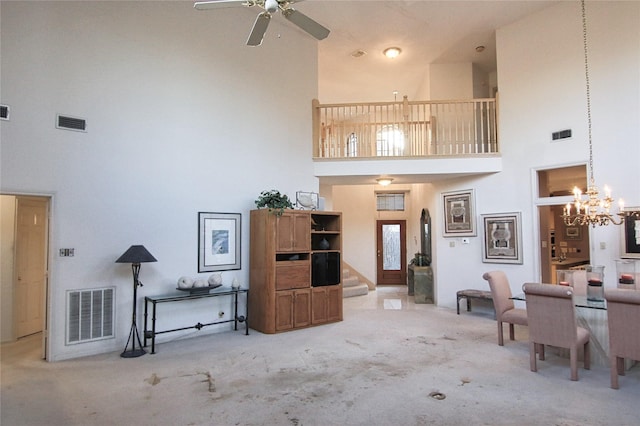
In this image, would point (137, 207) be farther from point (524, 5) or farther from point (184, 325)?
point (524, 5)

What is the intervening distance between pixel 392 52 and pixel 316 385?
696cm

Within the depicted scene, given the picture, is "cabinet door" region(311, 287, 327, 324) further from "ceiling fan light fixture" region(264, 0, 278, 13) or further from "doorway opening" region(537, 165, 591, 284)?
"ceiling fan light fixture" region(264, 0, 278, 13)

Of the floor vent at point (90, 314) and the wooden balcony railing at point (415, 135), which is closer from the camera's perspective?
the floor vent at point (90, 314)

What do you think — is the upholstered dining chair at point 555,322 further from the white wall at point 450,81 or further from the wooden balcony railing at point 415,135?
the white wall at point 450,81

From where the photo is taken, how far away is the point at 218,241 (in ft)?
19.1

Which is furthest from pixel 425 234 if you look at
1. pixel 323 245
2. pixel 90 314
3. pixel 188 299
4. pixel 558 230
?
pixel 90 314

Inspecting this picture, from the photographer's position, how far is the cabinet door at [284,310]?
5676 mm

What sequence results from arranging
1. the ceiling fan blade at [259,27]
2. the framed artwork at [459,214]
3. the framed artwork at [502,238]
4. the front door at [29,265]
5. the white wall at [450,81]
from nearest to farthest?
the ceiling fan blade at [259,27], the front door at [29,265], the framed artwork at [502,238], the framed artwork at [459,214], the white wall at [450,81]

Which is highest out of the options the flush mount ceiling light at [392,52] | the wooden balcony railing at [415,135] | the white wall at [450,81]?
the flush mount ceiling light at [392,52]

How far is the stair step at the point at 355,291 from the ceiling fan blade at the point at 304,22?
640cm

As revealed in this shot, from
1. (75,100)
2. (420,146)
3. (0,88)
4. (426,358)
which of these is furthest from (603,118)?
(0,88)

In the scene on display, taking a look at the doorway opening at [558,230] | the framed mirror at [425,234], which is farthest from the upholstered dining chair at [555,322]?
the framed mirror at [425,234]

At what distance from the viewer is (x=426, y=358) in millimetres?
4441

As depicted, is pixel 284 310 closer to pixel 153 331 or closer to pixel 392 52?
pixel 153 331
